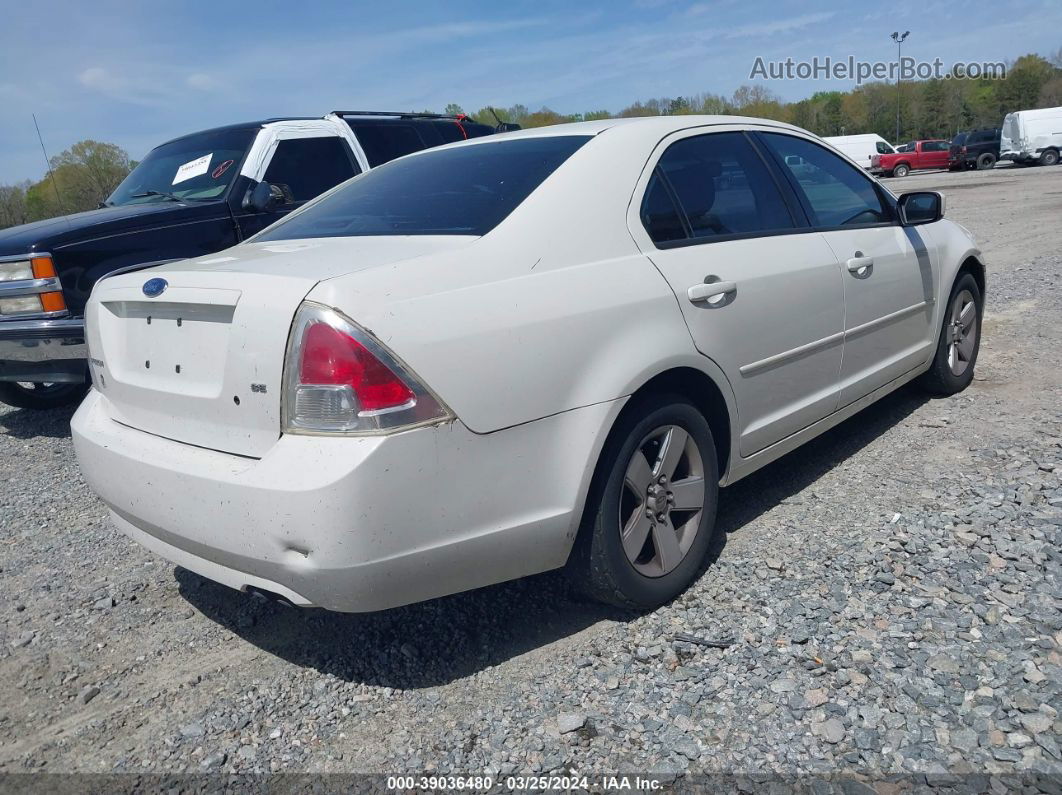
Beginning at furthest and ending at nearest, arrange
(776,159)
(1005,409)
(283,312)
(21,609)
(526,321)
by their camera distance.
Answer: (1005,409) < (776,159) < (21,609) < (526,321) < (283,312)

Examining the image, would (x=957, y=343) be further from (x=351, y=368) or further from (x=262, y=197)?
(x=262, y=197)

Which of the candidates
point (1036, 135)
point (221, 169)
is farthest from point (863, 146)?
point (221, 169)

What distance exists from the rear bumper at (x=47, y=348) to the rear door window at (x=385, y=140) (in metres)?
2.80

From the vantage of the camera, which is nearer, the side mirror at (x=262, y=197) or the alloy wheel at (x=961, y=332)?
the alloy wheel at (x=961, y=332)

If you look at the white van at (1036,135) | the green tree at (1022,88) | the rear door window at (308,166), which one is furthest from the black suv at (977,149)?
the rear door window at (308,166)

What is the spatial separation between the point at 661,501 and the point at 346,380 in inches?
49.6

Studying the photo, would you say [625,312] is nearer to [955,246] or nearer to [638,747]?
[638,747]

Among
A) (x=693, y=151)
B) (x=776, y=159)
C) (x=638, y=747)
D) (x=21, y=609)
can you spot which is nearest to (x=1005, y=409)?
(x=776, y=159)

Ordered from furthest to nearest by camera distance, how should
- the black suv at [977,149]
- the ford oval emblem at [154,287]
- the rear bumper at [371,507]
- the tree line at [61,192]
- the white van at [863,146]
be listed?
the white van at [863,146], the black suv at [977,149], the tree line at [61,192], the ford oval emblem at [154,287], the rear bumper at [371,507]

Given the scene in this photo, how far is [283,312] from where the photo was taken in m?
2.24

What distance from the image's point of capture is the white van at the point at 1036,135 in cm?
3519

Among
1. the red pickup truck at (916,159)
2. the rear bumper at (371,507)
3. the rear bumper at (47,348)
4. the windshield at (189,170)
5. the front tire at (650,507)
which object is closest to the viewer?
the rear bumper at (371,507)

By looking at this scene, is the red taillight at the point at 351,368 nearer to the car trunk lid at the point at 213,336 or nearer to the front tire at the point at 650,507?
the car trunk lid at the point at 213,336

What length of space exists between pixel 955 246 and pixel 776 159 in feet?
5.70
